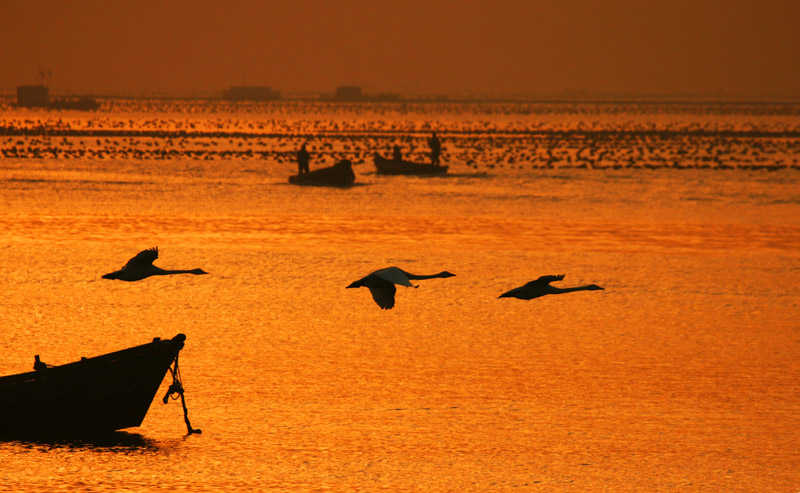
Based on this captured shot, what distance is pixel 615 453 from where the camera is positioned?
16.4 metres

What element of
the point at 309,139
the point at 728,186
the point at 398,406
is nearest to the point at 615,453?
the point at 398,406

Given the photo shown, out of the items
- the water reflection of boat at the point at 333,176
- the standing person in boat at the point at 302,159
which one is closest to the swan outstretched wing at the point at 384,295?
the water reflection of boat at the point at 333,176

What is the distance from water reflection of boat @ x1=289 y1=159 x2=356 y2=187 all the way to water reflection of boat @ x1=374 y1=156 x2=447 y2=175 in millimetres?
5331

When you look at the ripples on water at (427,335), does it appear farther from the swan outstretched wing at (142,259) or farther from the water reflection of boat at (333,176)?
the water reflection of boat at (333,176)

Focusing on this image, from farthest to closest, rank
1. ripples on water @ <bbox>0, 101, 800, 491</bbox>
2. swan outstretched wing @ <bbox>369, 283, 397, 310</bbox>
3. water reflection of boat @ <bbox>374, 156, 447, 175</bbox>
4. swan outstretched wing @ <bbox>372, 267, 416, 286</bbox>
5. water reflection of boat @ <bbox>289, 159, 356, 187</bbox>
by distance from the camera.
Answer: water reflection of boat @ <bbox>374, 156, 447, 175</bbox> → water reflection of boat @ <bbox>289, 159, 356, 187</bbox> → ripples on water @ <bbox>0, 101, 800, 491</bbox> → swan outstretched wing @ <bbox>372, 267, 416, 286</bbox> → swan outstretched wing @ <bbox>369, 283, 397, 310</bbox>

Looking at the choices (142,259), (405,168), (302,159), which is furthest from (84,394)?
(405,168)

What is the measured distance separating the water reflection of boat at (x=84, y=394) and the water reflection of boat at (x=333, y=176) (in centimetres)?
3477

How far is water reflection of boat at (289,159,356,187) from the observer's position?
169 feet

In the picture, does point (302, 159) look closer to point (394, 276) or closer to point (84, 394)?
point (84, 394)

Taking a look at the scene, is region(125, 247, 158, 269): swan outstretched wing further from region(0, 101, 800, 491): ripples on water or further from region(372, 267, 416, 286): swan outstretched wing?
region(372, 267, 416, 286): swan outstretched wing

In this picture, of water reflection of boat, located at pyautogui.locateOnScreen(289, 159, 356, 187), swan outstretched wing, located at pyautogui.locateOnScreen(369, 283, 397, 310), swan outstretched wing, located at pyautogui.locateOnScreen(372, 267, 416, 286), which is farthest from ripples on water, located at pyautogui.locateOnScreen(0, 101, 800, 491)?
water reflection of boat, located at pyautogui.locateOnScreen(289, 159, 356, 187)

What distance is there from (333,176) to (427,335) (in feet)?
97.3

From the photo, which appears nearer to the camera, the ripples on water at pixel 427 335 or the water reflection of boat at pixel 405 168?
the ripples on water at pixel 427 335

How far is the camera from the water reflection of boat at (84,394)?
16844 mm
